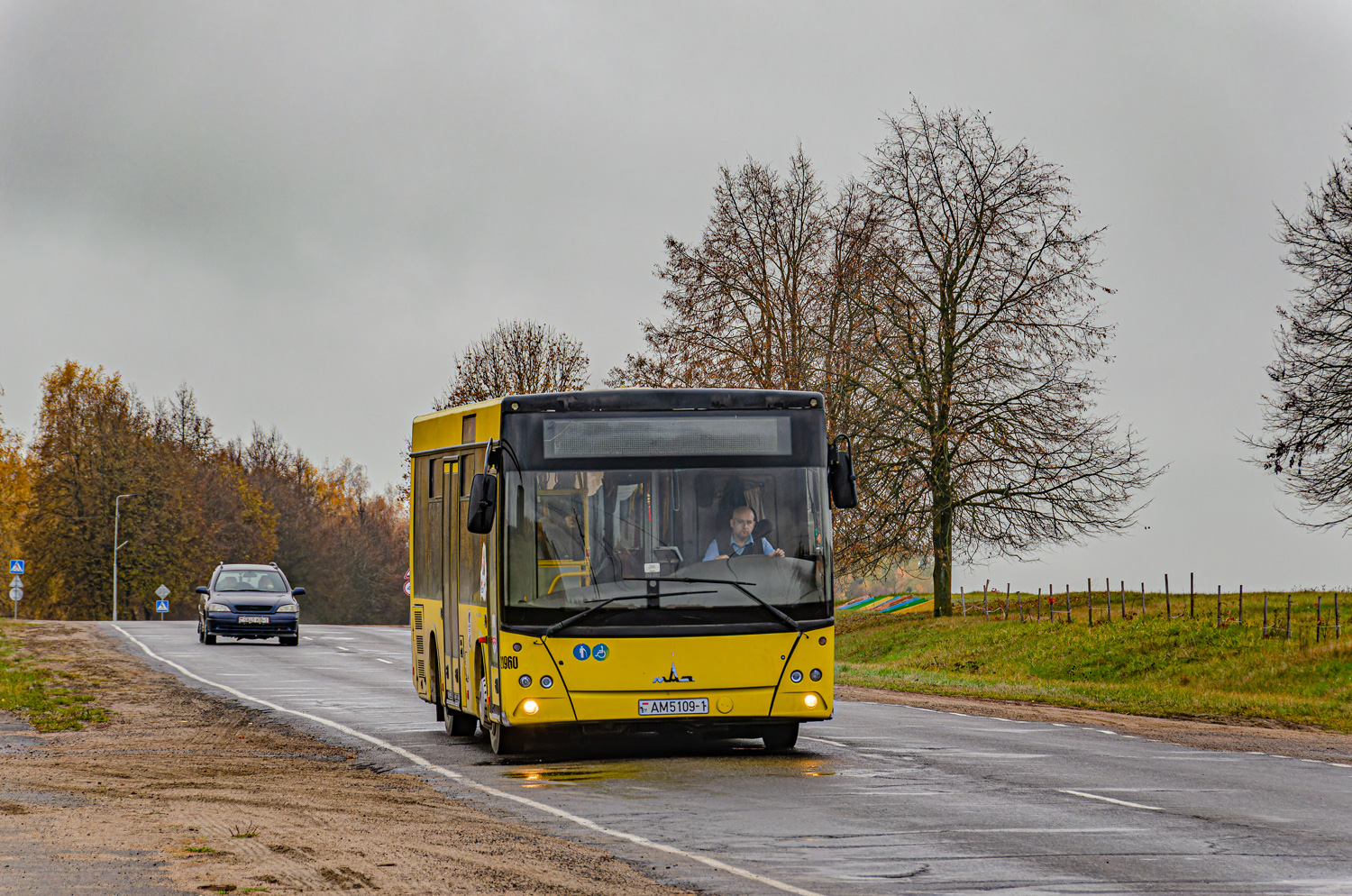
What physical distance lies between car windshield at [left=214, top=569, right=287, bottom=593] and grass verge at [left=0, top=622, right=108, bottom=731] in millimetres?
7112

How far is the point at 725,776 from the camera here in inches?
508

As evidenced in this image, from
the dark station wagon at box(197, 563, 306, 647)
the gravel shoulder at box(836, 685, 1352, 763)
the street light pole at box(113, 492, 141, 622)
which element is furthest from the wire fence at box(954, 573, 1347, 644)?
the street light pole at box(113, 492, 141, 622)

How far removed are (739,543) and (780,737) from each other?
2357 mm

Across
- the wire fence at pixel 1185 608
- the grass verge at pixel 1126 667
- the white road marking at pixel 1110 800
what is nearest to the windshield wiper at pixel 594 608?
the white road marking at pixel 1110 800

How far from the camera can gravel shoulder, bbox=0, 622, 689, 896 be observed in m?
8.01

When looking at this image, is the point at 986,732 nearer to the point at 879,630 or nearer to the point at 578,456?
the point at 578,456

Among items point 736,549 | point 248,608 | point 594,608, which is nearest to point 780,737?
point 736,549

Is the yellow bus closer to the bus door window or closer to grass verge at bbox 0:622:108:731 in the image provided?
the bus door window

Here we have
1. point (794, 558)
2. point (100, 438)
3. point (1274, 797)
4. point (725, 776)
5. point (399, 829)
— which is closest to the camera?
point (399, 829)

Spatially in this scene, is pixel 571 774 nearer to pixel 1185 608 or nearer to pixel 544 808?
pixel 544 808

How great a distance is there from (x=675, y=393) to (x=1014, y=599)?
118 ft

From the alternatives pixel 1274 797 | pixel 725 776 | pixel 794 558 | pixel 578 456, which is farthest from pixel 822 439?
pixel 1274 797

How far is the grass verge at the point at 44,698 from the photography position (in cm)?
1919

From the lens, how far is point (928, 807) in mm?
11109
